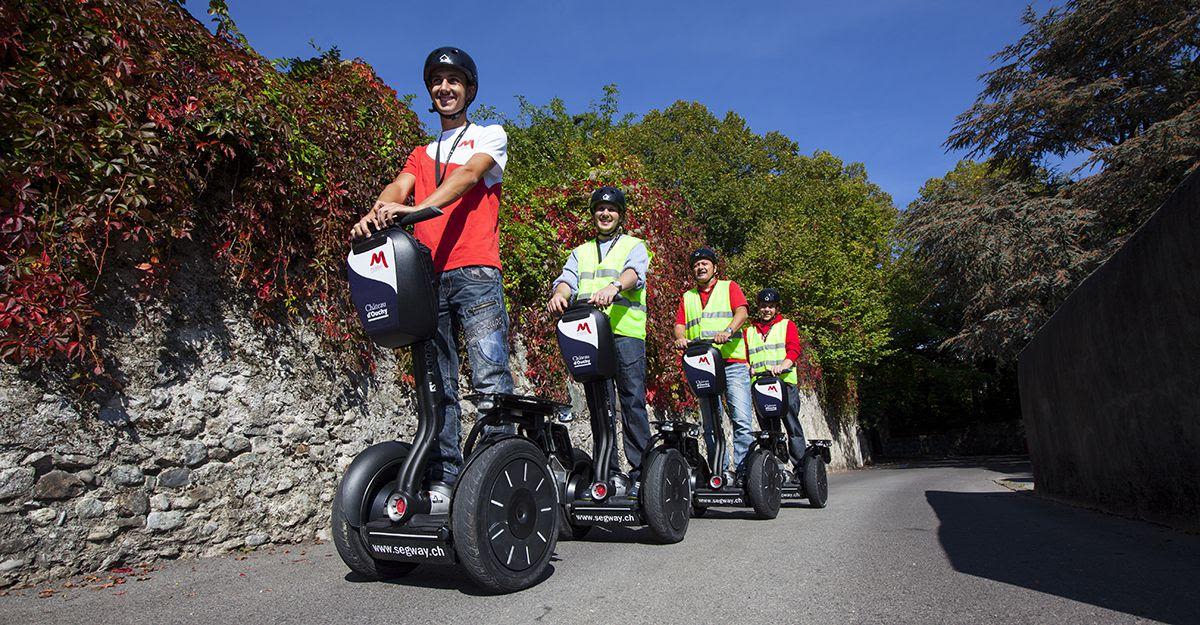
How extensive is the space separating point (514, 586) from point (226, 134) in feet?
10.2

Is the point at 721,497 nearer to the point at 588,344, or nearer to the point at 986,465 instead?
the point at 588,344

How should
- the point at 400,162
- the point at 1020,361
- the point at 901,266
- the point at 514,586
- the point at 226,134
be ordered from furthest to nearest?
the point at 901,266 → the point at 1020,361 → the point at 400,162 → the point at 226,134 → the point at 514,586

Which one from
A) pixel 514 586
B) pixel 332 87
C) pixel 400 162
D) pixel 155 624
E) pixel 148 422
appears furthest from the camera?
pixel 400 162

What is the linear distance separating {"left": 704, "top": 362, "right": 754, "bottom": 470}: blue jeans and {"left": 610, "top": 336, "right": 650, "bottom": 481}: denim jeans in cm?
167

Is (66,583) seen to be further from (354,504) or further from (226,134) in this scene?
(226,134)

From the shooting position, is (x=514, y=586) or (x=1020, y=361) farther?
(x=1020, y=361)

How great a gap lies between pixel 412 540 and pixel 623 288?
79.8 inches

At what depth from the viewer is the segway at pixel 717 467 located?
5.28m

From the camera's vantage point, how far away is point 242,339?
418 cm

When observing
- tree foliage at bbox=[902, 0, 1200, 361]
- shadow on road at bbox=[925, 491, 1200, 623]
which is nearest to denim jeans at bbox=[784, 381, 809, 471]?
shadow on road at bbox=[925, 491, 1200, 623]

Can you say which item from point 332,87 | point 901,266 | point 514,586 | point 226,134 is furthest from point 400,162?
point 901,266

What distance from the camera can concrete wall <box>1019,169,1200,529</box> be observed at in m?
3.70

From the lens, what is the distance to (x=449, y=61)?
3199mm

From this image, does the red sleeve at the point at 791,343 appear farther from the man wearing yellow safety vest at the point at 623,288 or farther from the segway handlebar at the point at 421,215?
the segway handlebar at the point at 421,215
